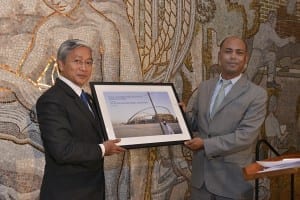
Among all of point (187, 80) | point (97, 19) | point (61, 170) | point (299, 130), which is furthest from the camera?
point (299, 130)

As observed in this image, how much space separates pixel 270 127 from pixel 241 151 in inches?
90.6

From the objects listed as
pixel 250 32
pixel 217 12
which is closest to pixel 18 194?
pixel 217 12

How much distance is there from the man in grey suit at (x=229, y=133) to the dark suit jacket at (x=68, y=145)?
1.04m

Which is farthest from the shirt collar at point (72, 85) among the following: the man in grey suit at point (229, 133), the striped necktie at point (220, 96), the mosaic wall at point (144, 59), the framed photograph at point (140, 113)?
the striped necktie at point (220, 96)

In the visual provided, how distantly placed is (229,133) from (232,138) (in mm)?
94

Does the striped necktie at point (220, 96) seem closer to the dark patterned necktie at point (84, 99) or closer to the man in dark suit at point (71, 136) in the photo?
the man in dark suit at point (71, 136)

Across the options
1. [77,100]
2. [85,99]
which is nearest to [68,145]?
[77,100]

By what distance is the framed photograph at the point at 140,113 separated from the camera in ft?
10.5

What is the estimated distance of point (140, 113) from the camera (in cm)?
346

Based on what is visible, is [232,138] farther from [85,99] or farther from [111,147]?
[85,99]

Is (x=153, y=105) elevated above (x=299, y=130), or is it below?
above

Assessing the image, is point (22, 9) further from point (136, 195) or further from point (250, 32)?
point (250, 32)

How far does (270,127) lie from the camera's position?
5.69 m

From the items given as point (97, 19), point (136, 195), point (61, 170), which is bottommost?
point (136, 195)
